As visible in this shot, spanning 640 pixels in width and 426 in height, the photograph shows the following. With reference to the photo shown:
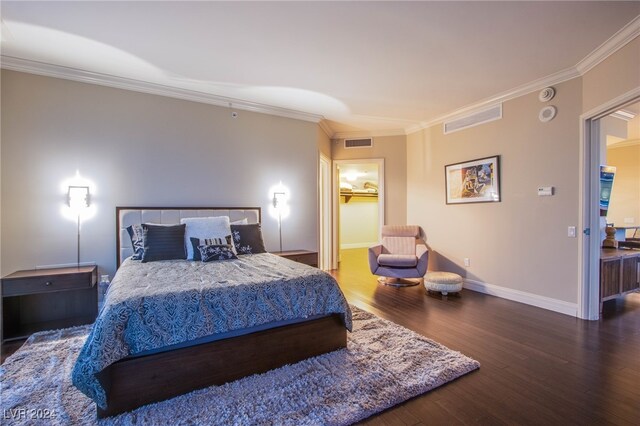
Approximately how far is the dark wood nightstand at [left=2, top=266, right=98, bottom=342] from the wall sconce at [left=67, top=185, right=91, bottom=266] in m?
0.44

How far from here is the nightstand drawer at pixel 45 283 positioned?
2799mm

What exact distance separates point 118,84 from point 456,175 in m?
4.99

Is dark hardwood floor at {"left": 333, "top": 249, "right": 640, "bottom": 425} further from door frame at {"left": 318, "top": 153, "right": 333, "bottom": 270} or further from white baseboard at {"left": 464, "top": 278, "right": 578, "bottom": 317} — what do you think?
door frame at {"left": 318, "top": 153, "right": 333, "bottom": 270}

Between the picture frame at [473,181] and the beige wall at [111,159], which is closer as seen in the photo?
the beige wall at [111,159]

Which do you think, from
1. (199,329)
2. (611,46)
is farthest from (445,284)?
(199,329)

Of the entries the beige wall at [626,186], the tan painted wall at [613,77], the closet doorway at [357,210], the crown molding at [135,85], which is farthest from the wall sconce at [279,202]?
the beige wall at [626,186]

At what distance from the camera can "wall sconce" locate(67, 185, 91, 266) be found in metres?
3.40

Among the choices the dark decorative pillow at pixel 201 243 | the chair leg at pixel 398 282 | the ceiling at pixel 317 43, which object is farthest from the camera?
the chair leg at pixel 398 282

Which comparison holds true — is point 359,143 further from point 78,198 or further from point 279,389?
point 279,389

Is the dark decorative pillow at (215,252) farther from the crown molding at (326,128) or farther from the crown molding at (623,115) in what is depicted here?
the crown molding at (623,115)

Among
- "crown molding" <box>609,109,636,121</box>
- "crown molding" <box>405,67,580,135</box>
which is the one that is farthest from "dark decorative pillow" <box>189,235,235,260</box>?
"crown molding" <box>609,109,636,121</box>

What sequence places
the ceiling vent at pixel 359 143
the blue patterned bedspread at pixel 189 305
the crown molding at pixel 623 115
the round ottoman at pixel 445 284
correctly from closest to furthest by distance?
the blue patterned bedspread at pixel 189 305 < the round ottoman at pixel 445 284 < the crown molding at pixel 623 115 < the ceiling vent at pixel 359 143

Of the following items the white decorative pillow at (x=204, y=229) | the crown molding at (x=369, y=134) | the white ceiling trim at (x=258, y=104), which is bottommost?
the white decorative pillow at (x=204, y=229)

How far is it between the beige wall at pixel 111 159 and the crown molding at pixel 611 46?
380cm
